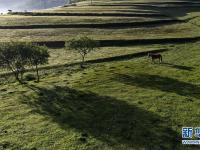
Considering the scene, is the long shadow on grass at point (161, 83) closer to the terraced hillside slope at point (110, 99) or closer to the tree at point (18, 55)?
the terraced hillside slope at point (110, 99)

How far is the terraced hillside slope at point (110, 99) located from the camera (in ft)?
126

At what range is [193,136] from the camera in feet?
126

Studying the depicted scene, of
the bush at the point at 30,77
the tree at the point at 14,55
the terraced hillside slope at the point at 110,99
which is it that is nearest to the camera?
the terraced hillside slope at the point at 110,99

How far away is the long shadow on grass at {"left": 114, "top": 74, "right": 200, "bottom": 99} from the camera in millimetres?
51875

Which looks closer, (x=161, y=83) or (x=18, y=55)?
(x=161, y=83)

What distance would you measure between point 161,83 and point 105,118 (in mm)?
16566

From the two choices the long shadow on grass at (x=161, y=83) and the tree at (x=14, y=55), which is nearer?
the long shadow on grass at (x=161, y=83)

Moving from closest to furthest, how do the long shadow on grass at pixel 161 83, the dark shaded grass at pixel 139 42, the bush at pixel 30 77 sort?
the long shadow on grass at pixel 161 83 → the bush at pixel 30 77 → the dark shaded grass at pixel 139 42

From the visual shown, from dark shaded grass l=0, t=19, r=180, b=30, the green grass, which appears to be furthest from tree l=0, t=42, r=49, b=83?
dark shaded grass l=0, t=19, r=180, b=30

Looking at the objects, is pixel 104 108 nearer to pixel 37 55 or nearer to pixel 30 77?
pixel 30 77

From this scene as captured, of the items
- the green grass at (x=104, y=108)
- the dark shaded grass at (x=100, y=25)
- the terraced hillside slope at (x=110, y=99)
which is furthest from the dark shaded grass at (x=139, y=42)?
the green grass at (x=104, y=108)

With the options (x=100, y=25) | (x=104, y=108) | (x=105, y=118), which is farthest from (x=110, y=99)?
(x=100, y=25)

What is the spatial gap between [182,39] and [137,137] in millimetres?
62115

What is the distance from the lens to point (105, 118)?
4341cm
